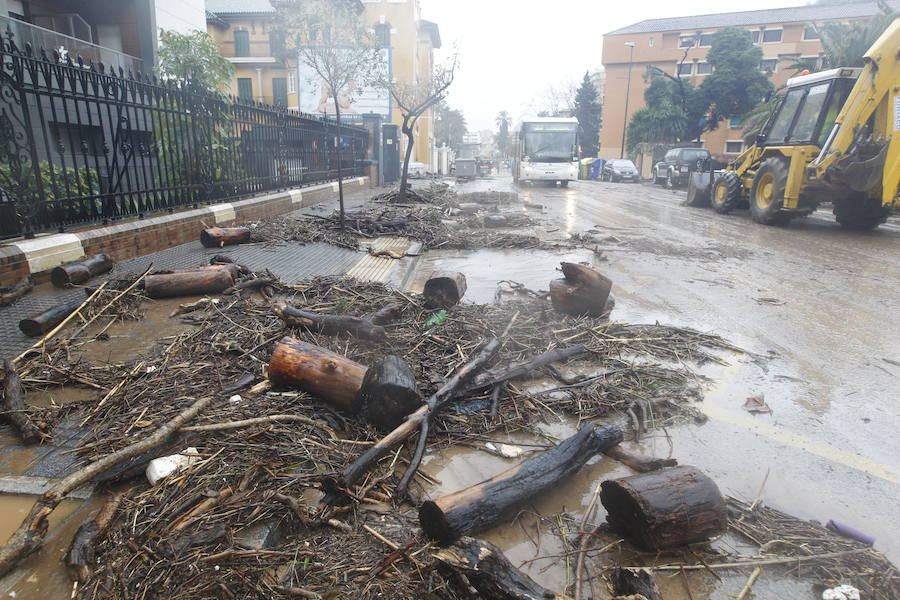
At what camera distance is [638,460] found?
2.74 meters

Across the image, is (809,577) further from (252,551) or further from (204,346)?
(204,346)

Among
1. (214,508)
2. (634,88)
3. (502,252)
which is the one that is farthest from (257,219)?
(634,88)

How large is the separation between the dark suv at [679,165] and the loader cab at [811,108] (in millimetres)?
15905

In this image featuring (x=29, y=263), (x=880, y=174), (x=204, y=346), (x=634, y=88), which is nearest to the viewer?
(x=204, y=346)

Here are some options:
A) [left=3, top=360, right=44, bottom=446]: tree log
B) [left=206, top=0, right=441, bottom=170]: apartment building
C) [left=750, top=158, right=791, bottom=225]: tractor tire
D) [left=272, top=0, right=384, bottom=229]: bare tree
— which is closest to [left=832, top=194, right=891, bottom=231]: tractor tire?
[left=750, top=158, right=791, bottom=225]: tractor tire

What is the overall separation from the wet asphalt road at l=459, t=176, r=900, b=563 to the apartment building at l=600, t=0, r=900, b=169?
4807 cm

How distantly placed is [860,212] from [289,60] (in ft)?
123

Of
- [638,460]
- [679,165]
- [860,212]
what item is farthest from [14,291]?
[679,165]

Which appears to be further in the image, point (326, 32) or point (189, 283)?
point (326, 32)

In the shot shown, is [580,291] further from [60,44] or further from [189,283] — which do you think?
[60,44]

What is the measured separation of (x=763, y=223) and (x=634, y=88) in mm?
53952

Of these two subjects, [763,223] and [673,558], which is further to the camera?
[763,223]

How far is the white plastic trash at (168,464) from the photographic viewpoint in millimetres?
2348

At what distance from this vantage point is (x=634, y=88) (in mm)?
59719
